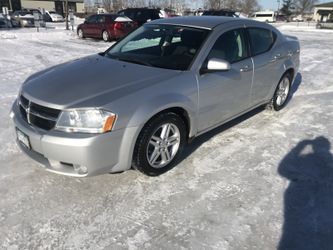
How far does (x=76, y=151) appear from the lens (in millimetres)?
2879

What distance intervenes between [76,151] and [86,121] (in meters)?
0.28

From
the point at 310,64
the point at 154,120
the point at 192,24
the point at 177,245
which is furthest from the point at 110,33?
the point at 177,245

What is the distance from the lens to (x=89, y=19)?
59.5 ft

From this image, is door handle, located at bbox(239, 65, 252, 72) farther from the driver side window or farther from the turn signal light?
the driver side window

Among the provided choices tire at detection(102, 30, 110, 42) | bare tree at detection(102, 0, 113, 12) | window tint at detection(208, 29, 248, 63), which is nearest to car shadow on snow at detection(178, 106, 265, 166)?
window tint at detection(208, 29, 248, 63)

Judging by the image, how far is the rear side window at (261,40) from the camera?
4.69 metres

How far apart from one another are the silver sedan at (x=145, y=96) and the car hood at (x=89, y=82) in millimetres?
10

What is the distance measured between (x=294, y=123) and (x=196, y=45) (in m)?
2.30

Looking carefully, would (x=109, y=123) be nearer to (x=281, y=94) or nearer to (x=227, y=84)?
(x=227, y=84)

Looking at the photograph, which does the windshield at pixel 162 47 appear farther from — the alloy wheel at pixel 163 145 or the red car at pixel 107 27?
the red car at pixel 107 27

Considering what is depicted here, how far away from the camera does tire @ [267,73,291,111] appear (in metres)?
5.55

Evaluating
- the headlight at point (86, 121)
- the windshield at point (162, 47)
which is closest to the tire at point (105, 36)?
the windshield at point (162, 47)

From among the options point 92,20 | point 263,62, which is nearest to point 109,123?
point 263,62

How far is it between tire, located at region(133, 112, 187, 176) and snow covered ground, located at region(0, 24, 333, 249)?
5.6 inches
